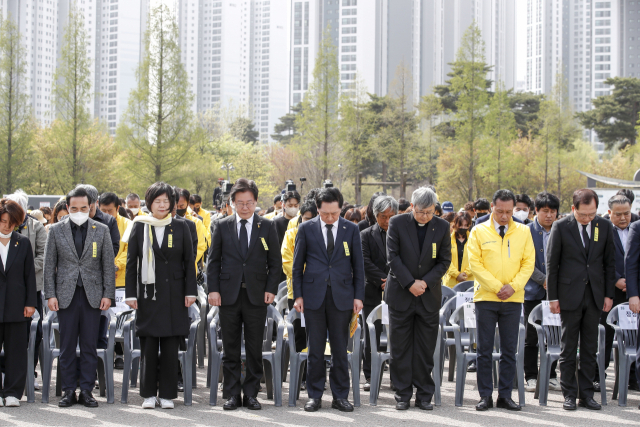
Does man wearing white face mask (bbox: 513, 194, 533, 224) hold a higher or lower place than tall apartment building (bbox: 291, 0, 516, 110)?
lower

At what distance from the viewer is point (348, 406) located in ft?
17.7

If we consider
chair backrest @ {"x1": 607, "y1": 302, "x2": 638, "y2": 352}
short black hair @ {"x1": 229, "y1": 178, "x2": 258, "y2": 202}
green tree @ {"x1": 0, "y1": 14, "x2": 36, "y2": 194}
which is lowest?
chair backrest @ {"x1": 607, "y1": 302, "x2": 638, "y2": 352}

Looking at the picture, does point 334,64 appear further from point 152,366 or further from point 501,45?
point 501,45

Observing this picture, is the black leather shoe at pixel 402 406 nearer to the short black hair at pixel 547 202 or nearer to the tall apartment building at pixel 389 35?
the short black hair at pixel 547 202

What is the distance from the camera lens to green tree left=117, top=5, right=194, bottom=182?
1294 inches

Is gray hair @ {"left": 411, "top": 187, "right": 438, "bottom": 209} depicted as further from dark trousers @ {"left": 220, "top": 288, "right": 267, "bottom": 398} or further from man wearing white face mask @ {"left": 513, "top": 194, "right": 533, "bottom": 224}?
man wearing white face mask @ {"left": 513, "top": 194, "right": 533, "bottom": 224}

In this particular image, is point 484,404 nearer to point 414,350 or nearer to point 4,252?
point 414,350

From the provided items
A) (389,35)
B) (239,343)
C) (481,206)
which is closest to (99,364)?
(239,343)

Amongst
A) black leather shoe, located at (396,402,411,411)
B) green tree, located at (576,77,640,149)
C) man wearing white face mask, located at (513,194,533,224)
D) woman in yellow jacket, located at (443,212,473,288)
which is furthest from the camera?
green tree, located at (576,77,640,149)

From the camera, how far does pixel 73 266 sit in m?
5.49

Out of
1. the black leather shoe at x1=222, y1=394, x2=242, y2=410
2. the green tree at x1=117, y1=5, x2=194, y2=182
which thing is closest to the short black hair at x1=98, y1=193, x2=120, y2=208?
the black leather shoe at x1=222, y1=394, x2=242, y2=410

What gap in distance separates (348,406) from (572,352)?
6.66 feet

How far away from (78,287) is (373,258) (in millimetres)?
2864

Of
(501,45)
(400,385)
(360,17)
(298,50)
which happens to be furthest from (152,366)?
(501,45)
